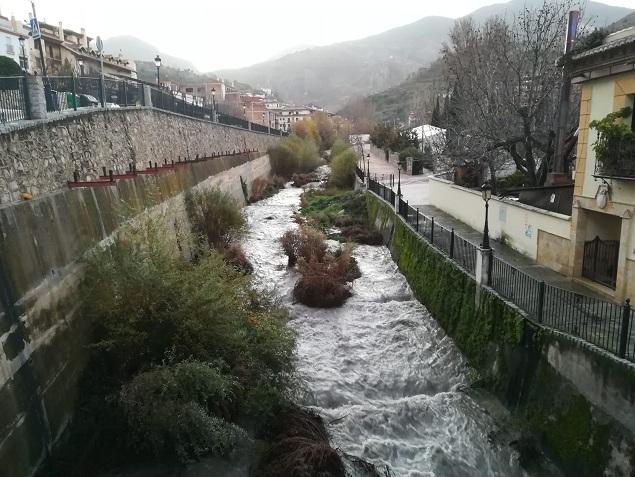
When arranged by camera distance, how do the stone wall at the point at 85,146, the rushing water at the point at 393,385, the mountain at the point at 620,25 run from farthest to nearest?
the mountain at the point at 620,25
the rushing water at the point at 393,385
the stone wall at the point at 85,146

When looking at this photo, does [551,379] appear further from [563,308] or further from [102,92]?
[102,92]

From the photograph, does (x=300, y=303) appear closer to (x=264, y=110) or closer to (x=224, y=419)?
(x=224, y=419)

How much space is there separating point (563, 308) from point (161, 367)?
267 inches

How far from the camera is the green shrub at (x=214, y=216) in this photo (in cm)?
1762

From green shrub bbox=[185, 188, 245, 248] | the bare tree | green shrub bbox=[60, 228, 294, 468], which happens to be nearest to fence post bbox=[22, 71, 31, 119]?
green shrub bbox=[60, 228, 294, 468]

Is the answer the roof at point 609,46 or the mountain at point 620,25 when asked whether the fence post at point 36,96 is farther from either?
the mountain at point 620,25

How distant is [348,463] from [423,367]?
3.75 metres

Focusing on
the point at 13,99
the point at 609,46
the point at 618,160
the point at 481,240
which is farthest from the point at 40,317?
the point at 481,240

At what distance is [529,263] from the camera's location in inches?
494

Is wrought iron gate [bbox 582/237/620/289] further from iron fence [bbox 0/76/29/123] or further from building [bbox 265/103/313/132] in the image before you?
building [bbox 265/103/313/132]

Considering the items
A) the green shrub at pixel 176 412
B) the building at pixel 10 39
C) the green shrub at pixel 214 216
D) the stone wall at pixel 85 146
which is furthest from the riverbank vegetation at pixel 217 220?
the building at pixel 10 39

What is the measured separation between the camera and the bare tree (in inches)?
677

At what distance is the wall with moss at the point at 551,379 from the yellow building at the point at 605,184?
254 centimetres

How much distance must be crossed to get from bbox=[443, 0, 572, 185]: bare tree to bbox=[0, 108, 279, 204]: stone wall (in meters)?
12.1
